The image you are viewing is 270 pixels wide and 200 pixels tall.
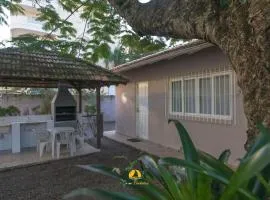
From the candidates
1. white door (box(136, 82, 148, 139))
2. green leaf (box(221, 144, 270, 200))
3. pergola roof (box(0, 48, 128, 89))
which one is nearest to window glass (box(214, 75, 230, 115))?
pergola roof (box(0, 48, 128, 89))

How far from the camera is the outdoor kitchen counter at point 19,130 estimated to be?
10211 millimetres

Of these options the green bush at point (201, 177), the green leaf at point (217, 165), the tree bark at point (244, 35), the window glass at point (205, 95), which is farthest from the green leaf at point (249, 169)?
the window glass at point (205, 95)

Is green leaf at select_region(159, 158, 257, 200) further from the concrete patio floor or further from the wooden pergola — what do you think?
the wooden pergola

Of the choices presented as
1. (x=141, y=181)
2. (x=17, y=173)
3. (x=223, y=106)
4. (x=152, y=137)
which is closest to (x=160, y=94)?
(x=152, y=137)

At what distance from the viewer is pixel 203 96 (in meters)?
9.83

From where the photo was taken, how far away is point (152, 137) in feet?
42.4

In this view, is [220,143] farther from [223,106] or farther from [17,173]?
[17,173]

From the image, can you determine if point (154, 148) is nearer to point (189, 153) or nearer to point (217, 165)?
point (189, 153)

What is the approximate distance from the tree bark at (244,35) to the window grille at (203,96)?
603cm

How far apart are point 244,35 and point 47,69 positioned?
8.53 metres

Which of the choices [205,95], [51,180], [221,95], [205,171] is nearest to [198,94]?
[205,95]

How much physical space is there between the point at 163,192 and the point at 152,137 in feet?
35.3

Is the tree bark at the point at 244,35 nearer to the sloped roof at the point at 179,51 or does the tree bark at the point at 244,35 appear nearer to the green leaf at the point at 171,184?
the green leaf at the point at 171,184

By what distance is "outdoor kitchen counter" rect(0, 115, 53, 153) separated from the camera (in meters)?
10.2
